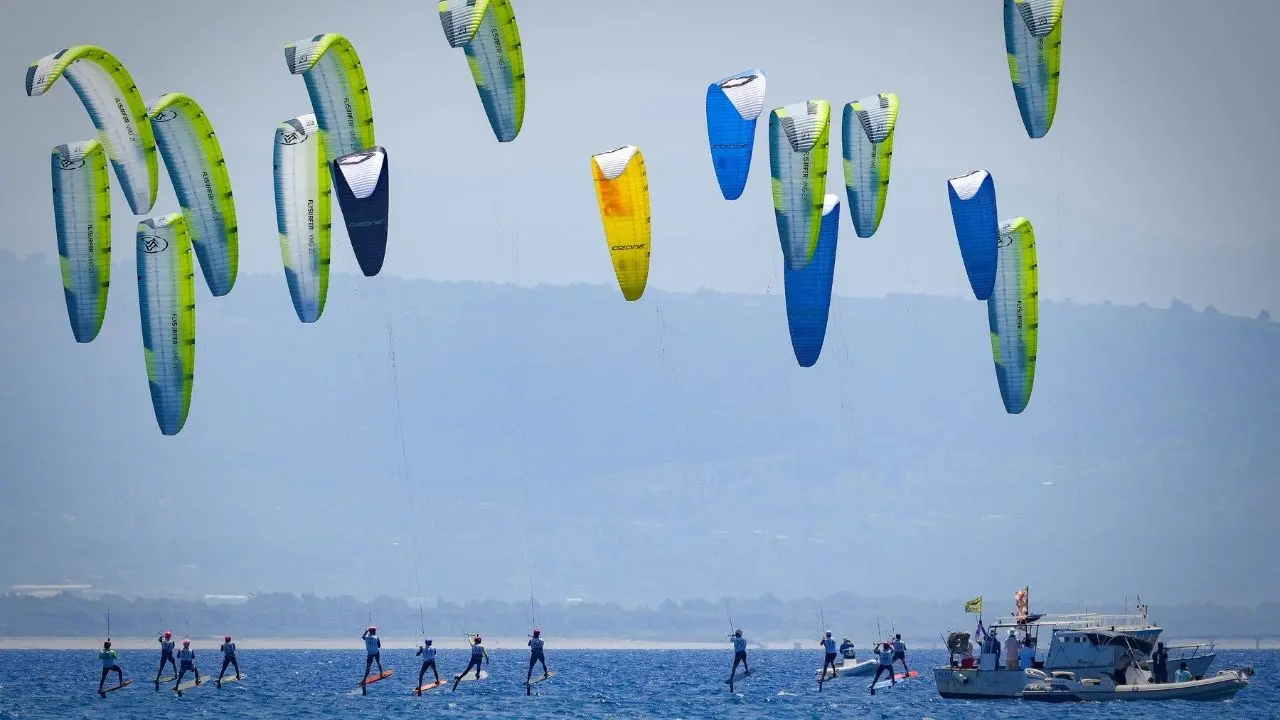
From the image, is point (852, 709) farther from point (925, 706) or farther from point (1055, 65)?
point (1055, 65)

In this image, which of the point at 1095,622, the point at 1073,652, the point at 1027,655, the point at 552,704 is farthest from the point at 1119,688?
the point at 552,704

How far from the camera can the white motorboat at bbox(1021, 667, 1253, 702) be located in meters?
61.2

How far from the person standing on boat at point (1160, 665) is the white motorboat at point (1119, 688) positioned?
0.25 m

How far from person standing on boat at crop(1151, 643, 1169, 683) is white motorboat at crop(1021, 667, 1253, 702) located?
0.25 metres

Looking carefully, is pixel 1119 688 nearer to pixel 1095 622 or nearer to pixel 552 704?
pixel 1095 622

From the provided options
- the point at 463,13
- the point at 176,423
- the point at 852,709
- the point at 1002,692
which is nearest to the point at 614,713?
the point at 852,709

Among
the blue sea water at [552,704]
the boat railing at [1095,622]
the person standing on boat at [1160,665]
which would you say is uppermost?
the boat railing at [1095,622]

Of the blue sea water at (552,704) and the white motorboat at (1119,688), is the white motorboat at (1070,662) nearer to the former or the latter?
the white motorboat at (1119,688)

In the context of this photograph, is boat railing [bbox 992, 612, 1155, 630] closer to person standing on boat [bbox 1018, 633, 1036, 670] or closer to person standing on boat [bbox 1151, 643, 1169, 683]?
person standing on boat [bbox 1018, 633, 1036, 670]

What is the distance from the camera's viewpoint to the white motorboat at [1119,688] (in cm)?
6125

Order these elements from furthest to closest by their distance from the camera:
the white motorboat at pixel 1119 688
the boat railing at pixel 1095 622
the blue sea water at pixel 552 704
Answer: the boat railing at pixel 1095 622, the white motorboat at pixel 1119 688, the blue sea water at pixel 552 704

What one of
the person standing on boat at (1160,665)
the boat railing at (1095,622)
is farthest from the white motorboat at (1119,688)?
the boat railing at (1095,622)

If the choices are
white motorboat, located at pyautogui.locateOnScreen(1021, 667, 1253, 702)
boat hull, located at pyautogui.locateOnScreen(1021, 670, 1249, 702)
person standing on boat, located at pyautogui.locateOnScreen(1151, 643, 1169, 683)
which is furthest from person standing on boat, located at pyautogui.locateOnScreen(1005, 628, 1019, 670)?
person standing on boat, located at pyautogui.locateOnScreen(1151, 643, 1169, 683)

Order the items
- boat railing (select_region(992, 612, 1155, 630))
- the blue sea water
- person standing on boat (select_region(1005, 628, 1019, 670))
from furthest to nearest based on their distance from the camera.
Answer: boat railing (select_region(992, 612, 1155, 630)) < person standing on boat (select_region(1005, 628, 1019, 670)) < the blue sea water
